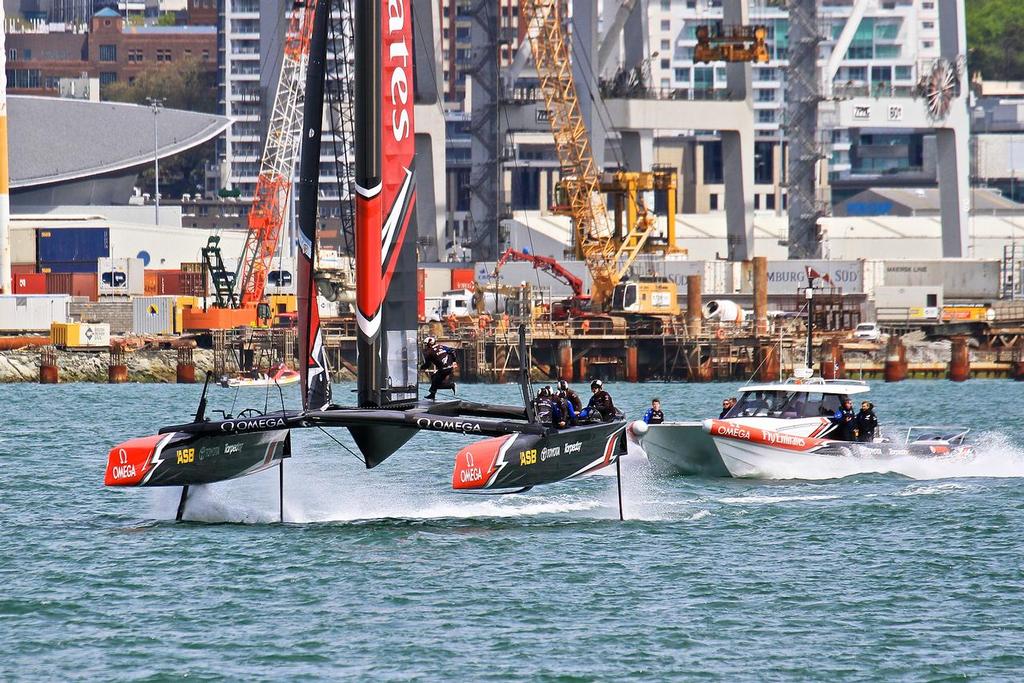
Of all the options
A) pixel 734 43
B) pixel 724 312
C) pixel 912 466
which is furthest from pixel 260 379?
pixel 912 466

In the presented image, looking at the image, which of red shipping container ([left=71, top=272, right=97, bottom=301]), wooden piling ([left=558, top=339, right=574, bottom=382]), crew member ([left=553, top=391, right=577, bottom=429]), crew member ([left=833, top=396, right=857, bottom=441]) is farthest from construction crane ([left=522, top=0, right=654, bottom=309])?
crew member ([left=553, top=391, right=577, bottom=429])

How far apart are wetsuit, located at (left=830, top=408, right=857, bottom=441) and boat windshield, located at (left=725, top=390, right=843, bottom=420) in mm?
167

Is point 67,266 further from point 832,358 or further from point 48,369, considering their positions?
point 832,358

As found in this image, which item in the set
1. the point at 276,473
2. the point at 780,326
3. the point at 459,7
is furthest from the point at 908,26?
the point at 276,473

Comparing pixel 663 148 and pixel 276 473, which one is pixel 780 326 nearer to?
pixel 276 473

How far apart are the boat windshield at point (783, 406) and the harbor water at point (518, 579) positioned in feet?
4.59

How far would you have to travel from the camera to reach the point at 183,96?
177000 mm

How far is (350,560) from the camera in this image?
21344mm

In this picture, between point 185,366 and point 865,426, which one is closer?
point 865,426

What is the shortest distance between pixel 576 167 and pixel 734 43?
1030 centimetres

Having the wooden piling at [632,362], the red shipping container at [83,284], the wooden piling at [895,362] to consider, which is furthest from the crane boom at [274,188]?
the wooden piling at [895,362]

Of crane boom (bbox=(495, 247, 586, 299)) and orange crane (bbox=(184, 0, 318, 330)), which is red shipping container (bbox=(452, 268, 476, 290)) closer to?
→ crane boom (bbox=(495, 247, 586, 299))

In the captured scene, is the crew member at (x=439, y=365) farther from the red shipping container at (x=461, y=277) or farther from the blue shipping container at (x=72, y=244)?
the blue shipping container at (x=72, y=244)

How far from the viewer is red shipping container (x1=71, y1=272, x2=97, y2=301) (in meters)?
91.2
